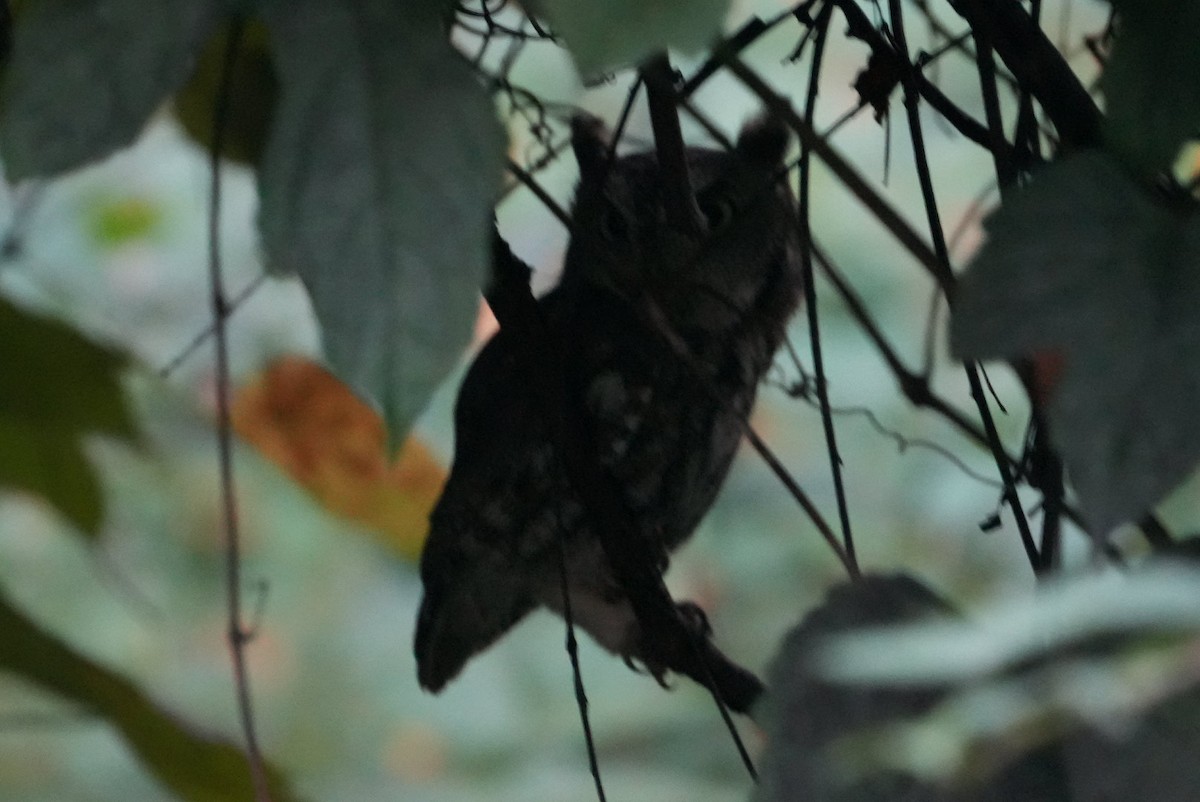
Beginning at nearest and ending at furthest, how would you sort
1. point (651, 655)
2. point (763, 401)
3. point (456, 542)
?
1. point (651, 655)
2. point (456, 542)
3. point (763, 401)

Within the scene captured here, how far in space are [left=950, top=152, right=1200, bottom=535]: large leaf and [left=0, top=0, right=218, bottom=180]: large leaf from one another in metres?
0.26

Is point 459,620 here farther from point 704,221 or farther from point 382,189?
point 382,189

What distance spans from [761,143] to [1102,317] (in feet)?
2.66

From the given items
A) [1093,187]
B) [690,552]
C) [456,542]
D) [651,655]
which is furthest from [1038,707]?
[690,552]

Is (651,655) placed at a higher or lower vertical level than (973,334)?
higher

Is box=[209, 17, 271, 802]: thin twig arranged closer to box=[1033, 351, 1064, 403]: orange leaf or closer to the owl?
the owl

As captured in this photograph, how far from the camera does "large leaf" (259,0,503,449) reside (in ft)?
1.32

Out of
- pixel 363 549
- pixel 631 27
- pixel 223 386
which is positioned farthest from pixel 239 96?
pixel 363 549

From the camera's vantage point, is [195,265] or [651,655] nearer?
[651,655]

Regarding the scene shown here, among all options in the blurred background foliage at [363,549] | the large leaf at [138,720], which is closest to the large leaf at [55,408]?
the large leaf at [138,720]

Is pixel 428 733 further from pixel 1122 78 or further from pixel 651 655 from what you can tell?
pixel 1122 78

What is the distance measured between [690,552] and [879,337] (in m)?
1.37

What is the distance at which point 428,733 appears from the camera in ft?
7.51

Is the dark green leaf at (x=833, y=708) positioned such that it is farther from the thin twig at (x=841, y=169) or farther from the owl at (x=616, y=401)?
the owl at (x=616, y=401)
